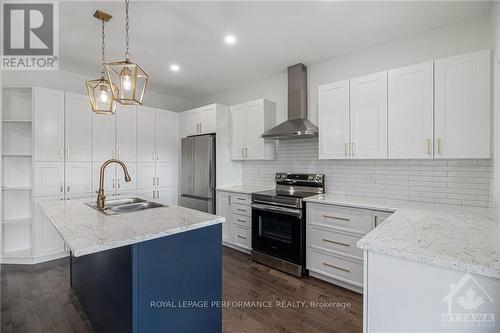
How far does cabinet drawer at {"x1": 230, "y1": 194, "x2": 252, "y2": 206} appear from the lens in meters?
3.57

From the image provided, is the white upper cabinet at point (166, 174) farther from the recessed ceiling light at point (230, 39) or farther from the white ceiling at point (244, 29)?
the recessed ceiling light at point (230, 39)

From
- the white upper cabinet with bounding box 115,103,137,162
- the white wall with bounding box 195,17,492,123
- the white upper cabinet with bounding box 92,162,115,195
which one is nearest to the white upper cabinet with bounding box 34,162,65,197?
the white upper cabinet with bounding box 92,162,115,195

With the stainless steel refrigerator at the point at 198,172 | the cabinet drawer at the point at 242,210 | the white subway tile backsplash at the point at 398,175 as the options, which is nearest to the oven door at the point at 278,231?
the cabinet drawer at the point at 242,210

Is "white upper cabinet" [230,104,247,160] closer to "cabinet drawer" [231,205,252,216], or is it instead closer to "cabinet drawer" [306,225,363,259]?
"cabinet drawer" [231,205,252,216]

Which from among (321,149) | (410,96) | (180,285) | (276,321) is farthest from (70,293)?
(410,96)

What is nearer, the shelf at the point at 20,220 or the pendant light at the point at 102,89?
the pendant light at the point at 102,89

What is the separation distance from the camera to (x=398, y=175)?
2842mm

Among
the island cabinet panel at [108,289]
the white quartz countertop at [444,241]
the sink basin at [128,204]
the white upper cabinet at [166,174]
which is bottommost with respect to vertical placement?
the island cabinet panel at [108,289]

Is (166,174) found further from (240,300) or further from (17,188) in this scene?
(240,300)

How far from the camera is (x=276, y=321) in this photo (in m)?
2.11

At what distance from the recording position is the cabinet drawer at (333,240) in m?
2.54

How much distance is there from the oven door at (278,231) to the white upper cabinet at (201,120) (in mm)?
1678

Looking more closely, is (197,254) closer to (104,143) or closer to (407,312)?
(407,312)

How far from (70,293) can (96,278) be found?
1105mm
